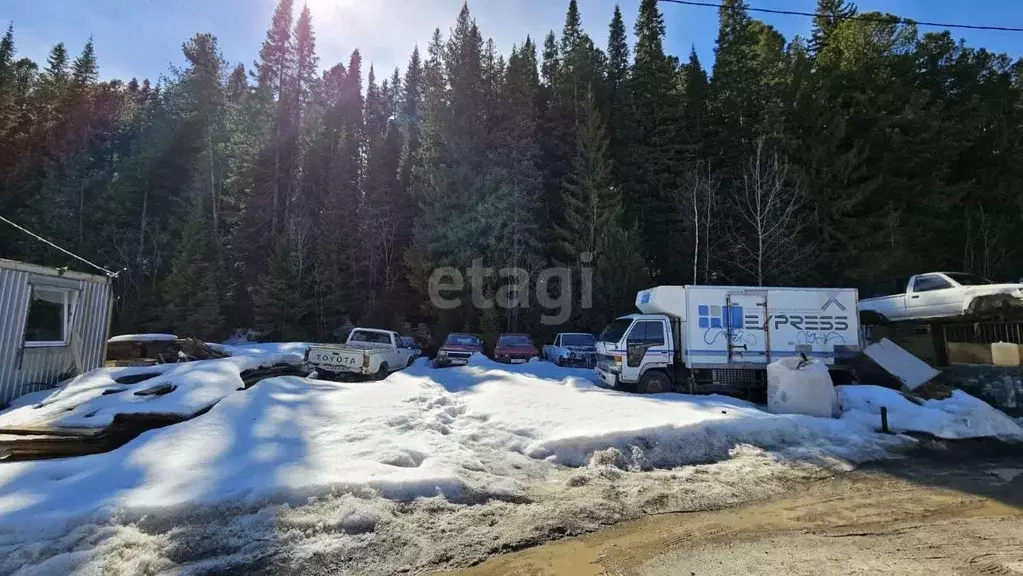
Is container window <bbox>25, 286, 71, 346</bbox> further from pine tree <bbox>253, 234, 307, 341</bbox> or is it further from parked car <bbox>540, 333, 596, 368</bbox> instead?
pine tree <bbox>253, 234, 307, 341</bbox>

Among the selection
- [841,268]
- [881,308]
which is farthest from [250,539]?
[841,268]

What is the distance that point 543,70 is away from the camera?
41062mm

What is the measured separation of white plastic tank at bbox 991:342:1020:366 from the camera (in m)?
10.0

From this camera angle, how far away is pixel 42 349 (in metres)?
9.48

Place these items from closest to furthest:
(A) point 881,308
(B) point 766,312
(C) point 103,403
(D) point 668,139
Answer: (C) point 103,403, (B) point 766,312, (A) point 881,308, (D) point 668,139

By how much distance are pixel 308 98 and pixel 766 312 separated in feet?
124

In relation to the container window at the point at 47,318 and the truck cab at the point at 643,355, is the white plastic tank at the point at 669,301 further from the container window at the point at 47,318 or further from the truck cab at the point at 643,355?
the container window at the point at 47,318

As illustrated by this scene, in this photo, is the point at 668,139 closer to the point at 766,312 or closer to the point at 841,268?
the point at 841,268

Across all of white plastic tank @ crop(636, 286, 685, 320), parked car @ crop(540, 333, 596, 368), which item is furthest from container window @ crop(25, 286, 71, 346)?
parked car @ crop(540, 333, 596, 368)

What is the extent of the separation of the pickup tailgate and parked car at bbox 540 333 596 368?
8.59 meters

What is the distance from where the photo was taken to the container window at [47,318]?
9367mm

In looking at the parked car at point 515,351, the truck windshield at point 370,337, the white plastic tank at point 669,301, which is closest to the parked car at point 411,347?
the truck windshield at point 370,337

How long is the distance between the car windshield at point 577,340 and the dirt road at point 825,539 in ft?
45.2

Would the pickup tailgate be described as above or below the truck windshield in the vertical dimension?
below
